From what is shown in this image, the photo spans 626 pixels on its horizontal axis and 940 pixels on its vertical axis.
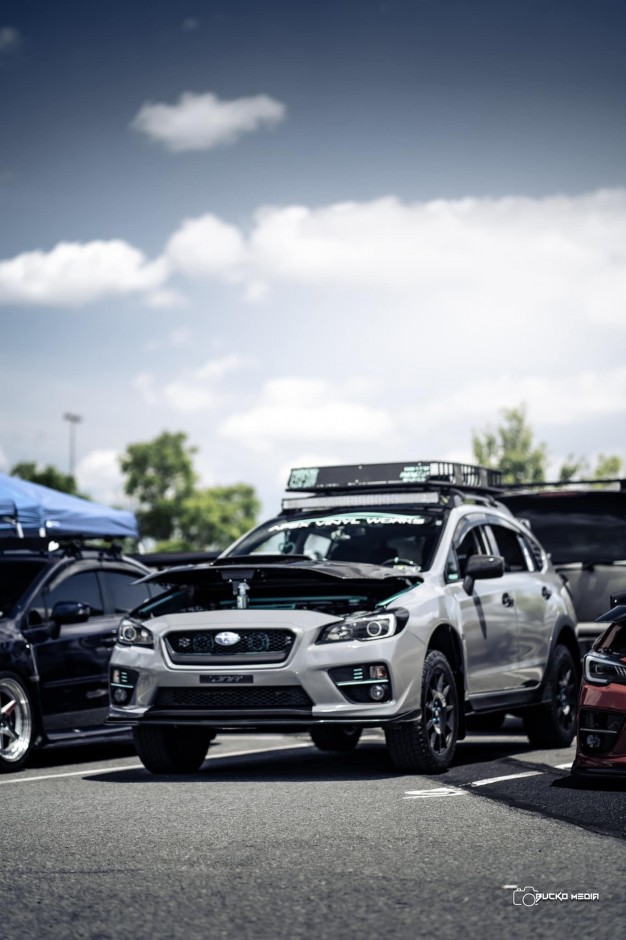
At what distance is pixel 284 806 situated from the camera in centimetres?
819

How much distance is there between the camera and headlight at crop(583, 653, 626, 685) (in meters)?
8.21

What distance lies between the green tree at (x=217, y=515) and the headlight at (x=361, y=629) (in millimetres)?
105929

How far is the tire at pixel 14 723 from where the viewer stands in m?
11.4

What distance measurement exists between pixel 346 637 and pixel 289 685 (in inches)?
18.5

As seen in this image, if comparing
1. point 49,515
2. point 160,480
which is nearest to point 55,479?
point 160,480

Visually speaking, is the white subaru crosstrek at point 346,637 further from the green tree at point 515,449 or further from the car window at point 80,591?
A: the green tree at point 515,449

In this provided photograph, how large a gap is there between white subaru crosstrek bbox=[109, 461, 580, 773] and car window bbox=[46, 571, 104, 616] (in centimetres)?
178

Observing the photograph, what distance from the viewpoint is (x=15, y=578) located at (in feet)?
40.9

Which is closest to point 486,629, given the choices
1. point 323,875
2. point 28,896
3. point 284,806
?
point 284,806

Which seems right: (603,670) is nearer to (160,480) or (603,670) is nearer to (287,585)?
(287,585)

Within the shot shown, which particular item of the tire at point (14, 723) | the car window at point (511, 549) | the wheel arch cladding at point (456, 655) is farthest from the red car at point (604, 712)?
the tire at point (14, 723)

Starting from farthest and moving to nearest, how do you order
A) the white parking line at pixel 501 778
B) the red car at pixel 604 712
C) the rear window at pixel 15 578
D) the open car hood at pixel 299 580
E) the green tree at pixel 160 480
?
the green tree at pixel 160 480 < the rear window at pixel 15 578 < the open car hood at pixel 299 580 < the white parking line at pixel 501 778 < the red car at pixel 604 712

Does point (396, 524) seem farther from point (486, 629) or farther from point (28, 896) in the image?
point (28, 896)

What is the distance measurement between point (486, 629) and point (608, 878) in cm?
525
